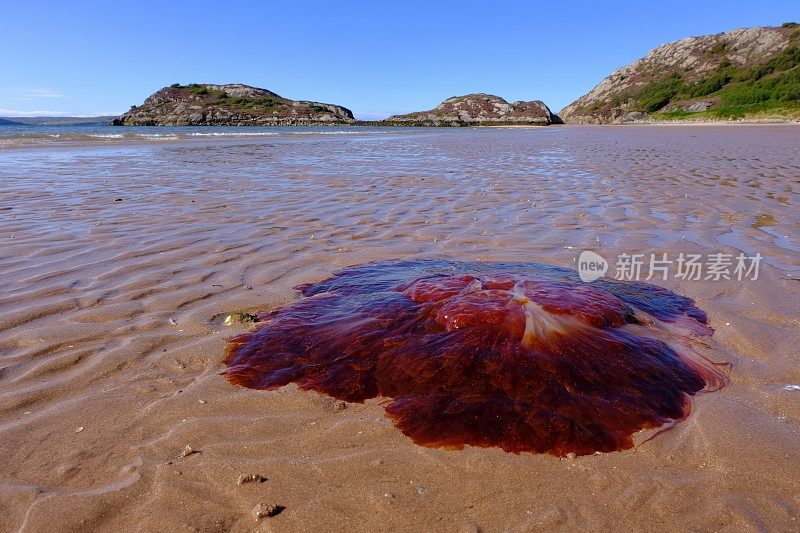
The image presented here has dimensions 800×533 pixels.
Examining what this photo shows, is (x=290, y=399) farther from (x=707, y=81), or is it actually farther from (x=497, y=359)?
(x=707, y=81)

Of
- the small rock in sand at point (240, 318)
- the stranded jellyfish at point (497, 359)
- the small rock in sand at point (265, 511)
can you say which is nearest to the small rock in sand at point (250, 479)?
the small rock in sand at point (265, 511)

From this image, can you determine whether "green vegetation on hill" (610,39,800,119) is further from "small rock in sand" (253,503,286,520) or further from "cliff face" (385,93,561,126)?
"small rock in sand" (253,503,286,520)

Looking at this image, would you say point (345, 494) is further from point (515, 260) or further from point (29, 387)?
point (515, 260)

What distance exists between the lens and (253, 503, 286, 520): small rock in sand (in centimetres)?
187

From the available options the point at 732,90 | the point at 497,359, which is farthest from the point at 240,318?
the point at 732,90

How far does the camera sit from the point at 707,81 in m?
75.5

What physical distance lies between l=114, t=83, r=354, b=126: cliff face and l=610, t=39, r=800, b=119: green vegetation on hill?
52416mm

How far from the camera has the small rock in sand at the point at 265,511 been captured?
1.87 metres

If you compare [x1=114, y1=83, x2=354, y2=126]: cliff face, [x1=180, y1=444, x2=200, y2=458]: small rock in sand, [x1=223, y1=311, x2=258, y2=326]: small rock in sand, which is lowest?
[x1=180, y1=444, x2=200, y2=458]: small rock in sand

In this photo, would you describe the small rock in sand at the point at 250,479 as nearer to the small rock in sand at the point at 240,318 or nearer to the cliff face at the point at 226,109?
the small rock in sand at the point at 240,318

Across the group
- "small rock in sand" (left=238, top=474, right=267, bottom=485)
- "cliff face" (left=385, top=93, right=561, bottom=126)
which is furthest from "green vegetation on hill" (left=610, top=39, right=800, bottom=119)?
"small rock in sand" (left=238, top=474, right=267, bottom=485)

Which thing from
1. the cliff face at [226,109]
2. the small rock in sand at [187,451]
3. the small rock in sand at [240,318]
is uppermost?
the cliff face at [226,109]

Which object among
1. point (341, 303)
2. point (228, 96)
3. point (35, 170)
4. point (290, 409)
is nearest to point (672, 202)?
point (341, 303)

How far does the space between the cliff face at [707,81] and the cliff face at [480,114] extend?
27.8 feet
